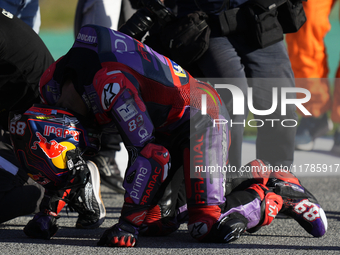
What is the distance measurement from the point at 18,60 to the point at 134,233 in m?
0.93

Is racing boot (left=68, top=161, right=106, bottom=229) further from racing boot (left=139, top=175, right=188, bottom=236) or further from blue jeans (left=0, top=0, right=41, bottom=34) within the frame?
blue jeans (left=0, top=0, right=41, bottom=34)

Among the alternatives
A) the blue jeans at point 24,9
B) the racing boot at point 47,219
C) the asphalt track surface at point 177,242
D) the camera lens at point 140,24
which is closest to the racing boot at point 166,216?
the asphalt track surface at point 177,242

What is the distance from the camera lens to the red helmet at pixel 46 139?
1.49m

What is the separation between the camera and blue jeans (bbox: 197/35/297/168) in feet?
6.52

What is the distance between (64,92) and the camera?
1.57 m

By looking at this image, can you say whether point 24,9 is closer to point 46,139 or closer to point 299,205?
point 46,139

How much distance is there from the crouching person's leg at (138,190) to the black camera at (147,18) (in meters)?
0.71

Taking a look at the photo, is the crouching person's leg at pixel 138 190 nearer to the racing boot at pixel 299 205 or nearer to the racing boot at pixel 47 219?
the racing boot at pixel 47 219

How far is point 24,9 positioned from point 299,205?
179 cm

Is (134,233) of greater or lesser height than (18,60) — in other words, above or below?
below

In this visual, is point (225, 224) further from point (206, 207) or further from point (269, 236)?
point (269, 236)

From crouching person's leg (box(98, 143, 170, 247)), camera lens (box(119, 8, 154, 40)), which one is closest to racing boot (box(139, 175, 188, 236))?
crouching person's leg (box(98, 143, 170, 247))

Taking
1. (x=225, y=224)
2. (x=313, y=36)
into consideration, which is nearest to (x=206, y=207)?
(x=225, y=224)

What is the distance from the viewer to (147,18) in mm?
1998
